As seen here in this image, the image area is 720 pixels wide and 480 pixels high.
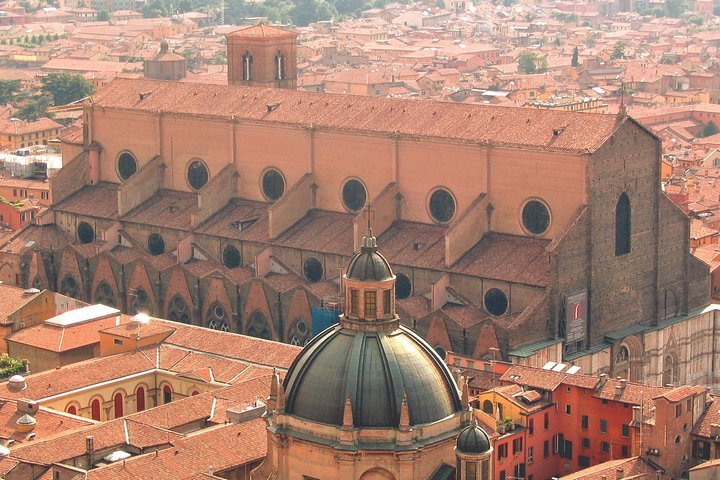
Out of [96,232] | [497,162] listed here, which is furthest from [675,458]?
[96,232]

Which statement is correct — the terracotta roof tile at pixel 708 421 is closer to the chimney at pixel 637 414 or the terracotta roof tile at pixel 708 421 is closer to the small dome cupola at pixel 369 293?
the chimney at pixel 637 414

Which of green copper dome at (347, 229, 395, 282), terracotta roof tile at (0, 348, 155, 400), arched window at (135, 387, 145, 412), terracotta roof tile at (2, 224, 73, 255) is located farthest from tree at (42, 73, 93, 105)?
green copper dome at (347, 229, 395, 282)

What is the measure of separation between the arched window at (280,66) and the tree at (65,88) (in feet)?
166

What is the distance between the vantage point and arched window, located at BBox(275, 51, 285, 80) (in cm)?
9081

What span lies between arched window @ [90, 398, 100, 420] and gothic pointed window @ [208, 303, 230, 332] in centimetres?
1115

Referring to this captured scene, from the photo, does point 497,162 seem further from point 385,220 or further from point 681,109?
point 681,109

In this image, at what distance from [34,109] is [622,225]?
241 feet

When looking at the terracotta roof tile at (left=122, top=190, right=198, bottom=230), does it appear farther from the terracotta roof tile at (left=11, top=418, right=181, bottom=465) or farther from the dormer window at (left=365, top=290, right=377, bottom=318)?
the dormer window at (left=365, top=290, right=377, bottom=318)

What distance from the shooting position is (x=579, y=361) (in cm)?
6988

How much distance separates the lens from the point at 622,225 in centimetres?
7212

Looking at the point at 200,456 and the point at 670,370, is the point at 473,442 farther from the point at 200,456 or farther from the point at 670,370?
the point at 670,370

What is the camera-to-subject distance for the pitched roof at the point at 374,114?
71188 mm

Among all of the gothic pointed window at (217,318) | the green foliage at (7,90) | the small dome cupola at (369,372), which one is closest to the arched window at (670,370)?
the gothic pointed window at (217,318)

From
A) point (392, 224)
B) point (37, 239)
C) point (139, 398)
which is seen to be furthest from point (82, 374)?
point (37, 239)
